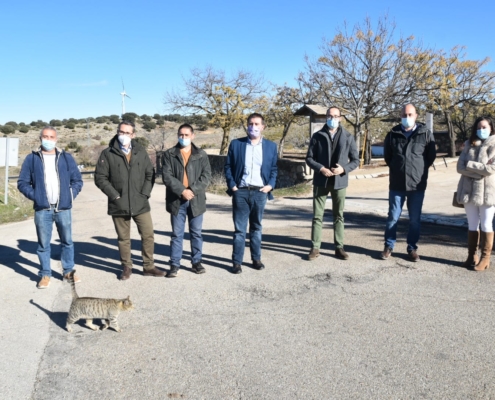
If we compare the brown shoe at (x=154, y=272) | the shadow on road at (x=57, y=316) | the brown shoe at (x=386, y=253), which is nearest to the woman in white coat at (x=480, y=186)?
the brown shoe at (x=386, y=253)

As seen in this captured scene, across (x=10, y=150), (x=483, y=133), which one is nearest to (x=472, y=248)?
(x=483, y=133)

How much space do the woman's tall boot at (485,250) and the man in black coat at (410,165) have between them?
2.59 feet

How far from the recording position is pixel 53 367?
143 inches

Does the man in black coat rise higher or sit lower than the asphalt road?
higher

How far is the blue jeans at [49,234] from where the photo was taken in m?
5.59

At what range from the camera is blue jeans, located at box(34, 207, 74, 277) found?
559cm

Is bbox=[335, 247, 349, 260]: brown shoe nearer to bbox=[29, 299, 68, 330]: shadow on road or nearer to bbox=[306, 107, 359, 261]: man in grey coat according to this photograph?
bbox=[306, 107, 359, 261]: man in grey coat

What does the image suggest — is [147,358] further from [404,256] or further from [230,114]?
[230,114]

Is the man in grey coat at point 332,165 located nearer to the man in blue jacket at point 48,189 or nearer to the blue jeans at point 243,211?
the blue jeans at point 243,211

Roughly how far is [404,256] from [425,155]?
1438mm

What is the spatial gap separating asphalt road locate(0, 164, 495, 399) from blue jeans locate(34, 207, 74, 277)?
30cm

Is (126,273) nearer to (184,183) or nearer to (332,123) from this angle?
(184,183)

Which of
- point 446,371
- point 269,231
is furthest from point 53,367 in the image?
point 269,231

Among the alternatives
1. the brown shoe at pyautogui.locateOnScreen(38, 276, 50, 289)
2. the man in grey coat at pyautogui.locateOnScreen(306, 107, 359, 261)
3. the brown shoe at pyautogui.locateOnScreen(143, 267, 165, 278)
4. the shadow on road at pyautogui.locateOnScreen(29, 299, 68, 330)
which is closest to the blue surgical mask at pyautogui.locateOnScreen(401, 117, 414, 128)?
the man in grey coat at pyautogui.locateOnScreen(306, 107, 359, 261)
